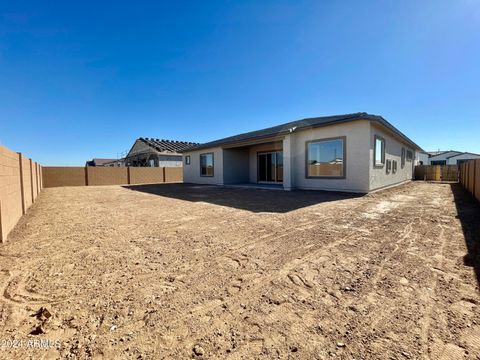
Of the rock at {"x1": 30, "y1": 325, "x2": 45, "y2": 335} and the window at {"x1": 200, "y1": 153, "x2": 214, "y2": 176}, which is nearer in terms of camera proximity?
the rock at {"x1": 30, "y1": 325, "x2": 45, "y2": 335}

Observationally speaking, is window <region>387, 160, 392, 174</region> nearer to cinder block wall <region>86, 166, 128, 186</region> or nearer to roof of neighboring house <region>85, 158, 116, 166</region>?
cinder block wall <region>86, 166, 128, 186</region>

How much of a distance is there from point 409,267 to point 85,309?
357cm

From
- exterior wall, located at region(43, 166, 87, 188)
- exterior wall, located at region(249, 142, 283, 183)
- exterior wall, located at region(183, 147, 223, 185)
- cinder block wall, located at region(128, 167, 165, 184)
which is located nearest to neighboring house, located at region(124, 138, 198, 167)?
cinder block wall, located at region(128, 167, 165, 184)

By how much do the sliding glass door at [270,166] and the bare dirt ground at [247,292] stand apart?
9.24 metres

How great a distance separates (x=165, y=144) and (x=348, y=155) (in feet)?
73.1

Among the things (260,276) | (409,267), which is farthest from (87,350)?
(409,267)

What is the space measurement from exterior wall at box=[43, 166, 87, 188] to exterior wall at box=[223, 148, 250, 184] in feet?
43.6

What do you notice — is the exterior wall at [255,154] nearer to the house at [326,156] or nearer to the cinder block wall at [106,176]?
the house at [326,156]

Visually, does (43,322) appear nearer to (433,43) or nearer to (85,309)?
(85,309)

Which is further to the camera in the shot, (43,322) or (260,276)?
(260,276)

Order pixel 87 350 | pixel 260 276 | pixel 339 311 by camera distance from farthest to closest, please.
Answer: pixel 260 276 → pixel 339 311 → pixel 87 350

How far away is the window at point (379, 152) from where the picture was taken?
9664 millimetres

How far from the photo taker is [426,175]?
1969 cm

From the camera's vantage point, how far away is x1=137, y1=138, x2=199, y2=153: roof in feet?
81.3
